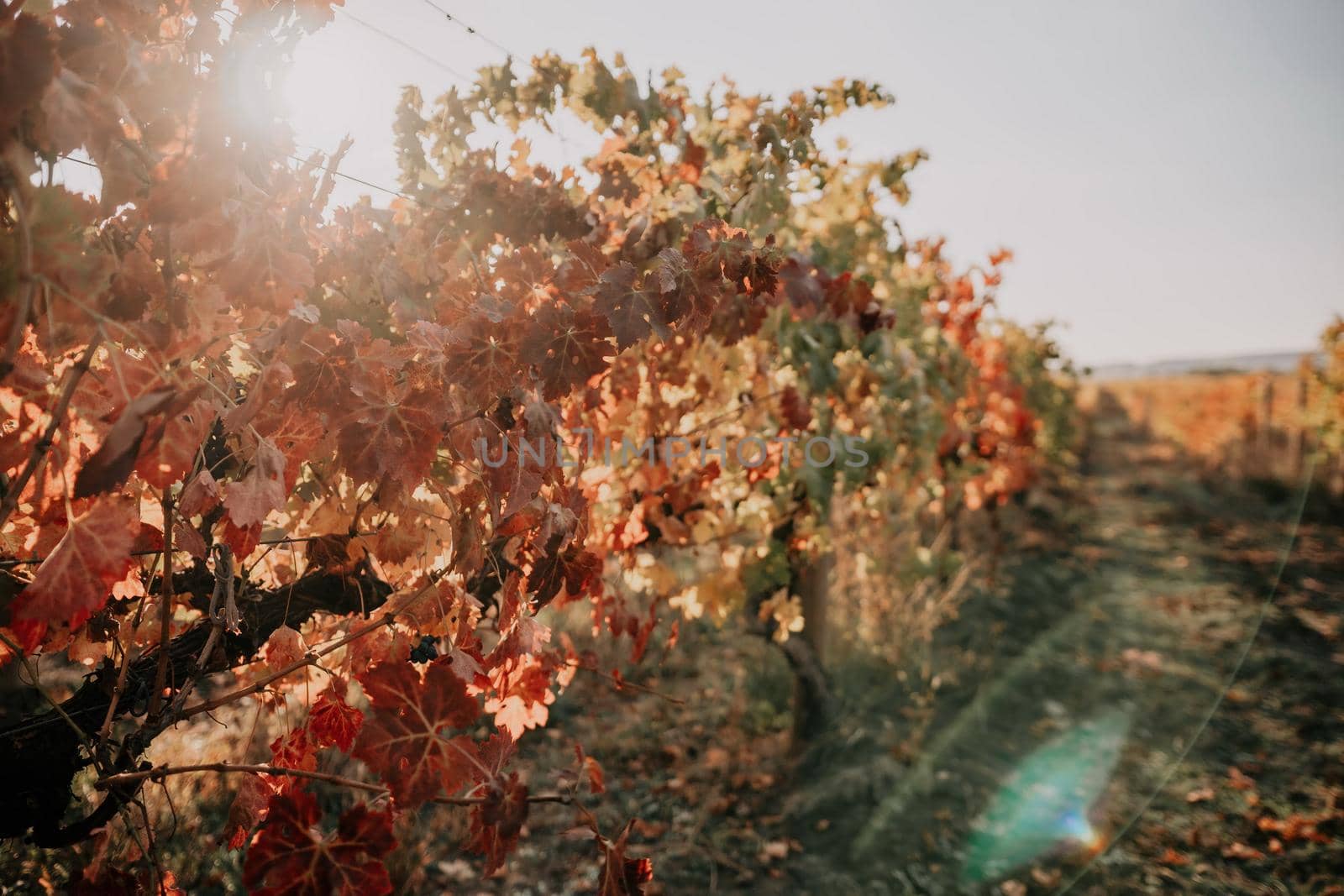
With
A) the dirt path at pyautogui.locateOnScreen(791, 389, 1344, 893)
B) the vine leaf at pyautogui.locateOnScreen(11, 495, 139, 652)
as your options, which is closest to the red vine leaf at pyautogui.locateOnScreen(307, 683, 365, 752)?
the vine leaf at pyautogui.locateOnScreen(11, 495, 139, 652)

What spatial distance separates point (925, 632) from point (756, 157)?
4.22 m

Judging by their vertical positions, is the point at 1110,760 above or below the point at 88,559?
below

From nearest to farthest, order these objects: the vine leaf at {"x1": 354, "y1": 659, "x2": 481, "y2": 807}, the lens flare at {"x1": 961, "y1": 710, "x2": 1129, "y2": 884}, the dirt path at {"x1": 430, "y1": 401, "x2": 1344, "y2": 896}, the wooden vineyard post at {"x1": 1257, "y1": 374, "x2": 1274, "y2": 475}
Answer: the vine leaf at {"x1": 354, "y1": 659, "x2": 481, "y2": 807}, the dirt path at {"x1": 430, "y1": 401, "x2": 1344, "y2": 896}, the lens flare at {"x1": 961, "y1": 710, "x2": 1129, "y2": 884}, the wooden vineyard post at {"x1": 1257, "y1": 374, "x2": 1274, "y2": 475}

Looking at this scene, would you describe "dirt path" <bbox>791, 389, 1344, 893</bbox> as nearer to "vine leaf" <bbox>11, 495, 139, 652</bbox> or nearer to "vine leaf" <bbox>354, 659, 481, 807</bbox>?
"vine leaf" <bbox>354, 659, 481, 807</bbox>

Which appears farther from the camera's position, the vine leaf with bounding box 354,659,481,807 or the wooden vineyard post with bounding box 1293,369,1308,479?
the wooden vineyard post with bounding box 1293,369,1308,479

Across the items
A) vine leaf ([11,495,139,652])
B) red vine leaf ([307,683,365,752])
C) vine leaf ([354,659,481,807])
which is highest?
→ vine leaf ([11,495,139,652])

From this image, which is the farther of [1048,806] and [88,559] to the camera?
[1048,806]

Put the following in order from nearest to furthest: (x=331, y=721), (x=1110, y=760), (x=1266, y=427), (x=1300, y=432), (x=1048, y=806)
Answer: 1. (x=331, y=721)
2. (x=1048, y=806)
3. (x=1110, y=760)
4. (x=1300, y=432)
5. (x=1266, y=427)

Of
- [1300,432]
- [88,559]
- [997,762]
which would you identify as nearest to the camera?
[88,559]

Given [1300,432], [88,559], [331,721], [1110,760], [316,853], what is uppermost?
[88,559]

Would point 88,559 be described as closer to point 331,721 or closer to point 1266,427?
point 331,721

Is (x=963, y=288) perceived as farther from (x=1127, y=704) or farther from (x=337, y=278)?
(x=337, y=278)

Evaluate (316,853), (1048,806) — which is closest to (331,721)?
(316,853)

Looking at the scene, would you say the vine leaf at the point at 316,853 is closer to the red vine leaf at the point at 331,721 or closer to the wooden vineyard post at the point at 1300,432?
the red vine leaf at the point at 331,721
